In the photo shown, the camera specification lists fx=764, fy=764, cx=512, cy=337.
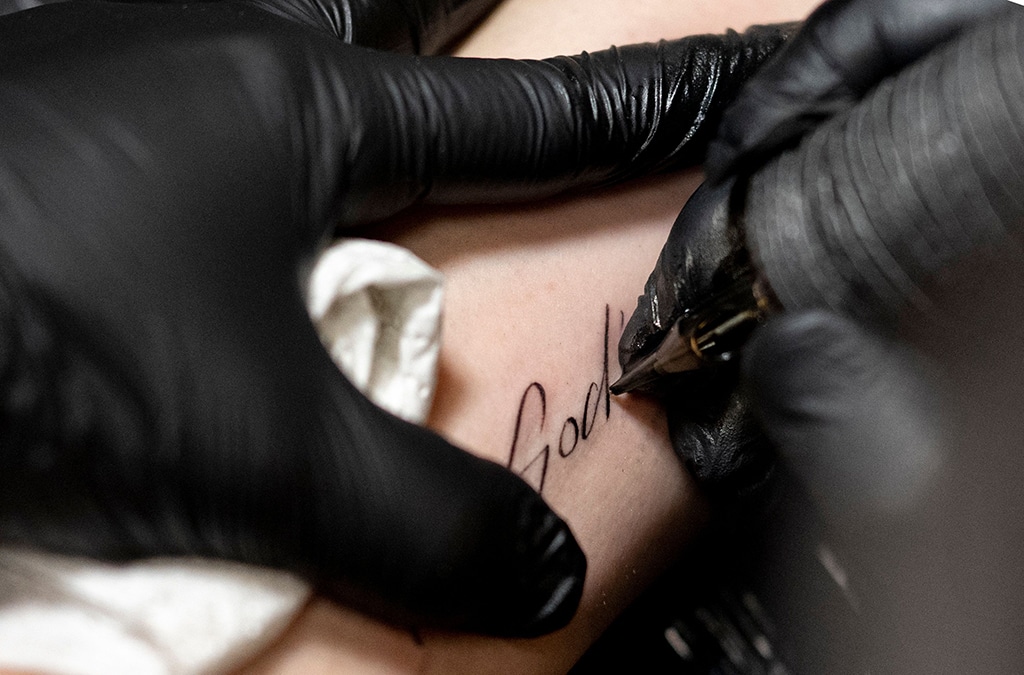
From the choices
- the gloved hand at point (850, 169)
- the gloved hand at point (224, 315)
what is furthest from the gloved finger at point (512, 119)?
the gloved hand at point (850, 169)

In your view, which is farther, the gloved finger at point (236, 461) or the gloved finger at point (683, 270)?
the gloved finger at point (683, 270)

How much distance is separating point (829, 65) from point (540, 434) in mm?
433

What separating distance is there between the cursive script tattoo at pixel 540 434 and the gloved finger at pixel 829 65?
0.89 ft

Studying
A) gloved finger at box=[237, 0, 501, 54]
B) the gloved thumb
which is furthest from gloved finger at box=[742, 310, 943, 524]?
gloved finger at box=[237, 0, 501, 54]

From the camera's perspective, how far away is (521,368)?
774 millimetres

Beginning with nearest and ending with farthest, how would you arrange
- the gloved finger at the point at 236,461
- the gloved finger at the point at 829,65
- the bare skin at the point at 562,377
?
the gloved finger at the point at 236,461, the gloved finger at the point at 829,65, the bare skin at the point at 562,377

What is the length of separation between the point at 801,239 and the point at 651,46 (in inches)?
14.3

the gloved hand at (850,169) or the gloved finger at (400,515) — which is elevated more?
the gloved hand at (850,169)

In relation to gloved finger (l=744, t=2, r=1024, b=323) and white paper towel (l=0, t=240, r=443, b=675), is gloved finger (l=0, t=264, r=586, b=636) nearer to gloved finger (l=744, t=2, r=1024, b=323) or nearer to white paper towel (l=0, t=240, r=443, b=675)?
white paper towel (l=0, t=240, r=443, b=675)

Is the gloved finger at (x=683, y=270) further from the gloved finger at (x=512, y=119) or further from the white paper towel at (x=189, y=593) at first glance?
the white paper towel at (x=189, y=593)

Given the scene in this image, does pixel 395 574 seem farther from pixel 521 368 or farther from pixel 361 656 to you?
pixel 521 368

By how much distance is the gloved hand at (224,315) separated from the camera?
51 centimetres

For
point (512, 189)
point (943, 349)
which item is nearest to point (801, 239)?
point (943, 349)

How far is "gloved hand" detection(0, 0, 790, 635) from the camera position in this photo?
51 cm
